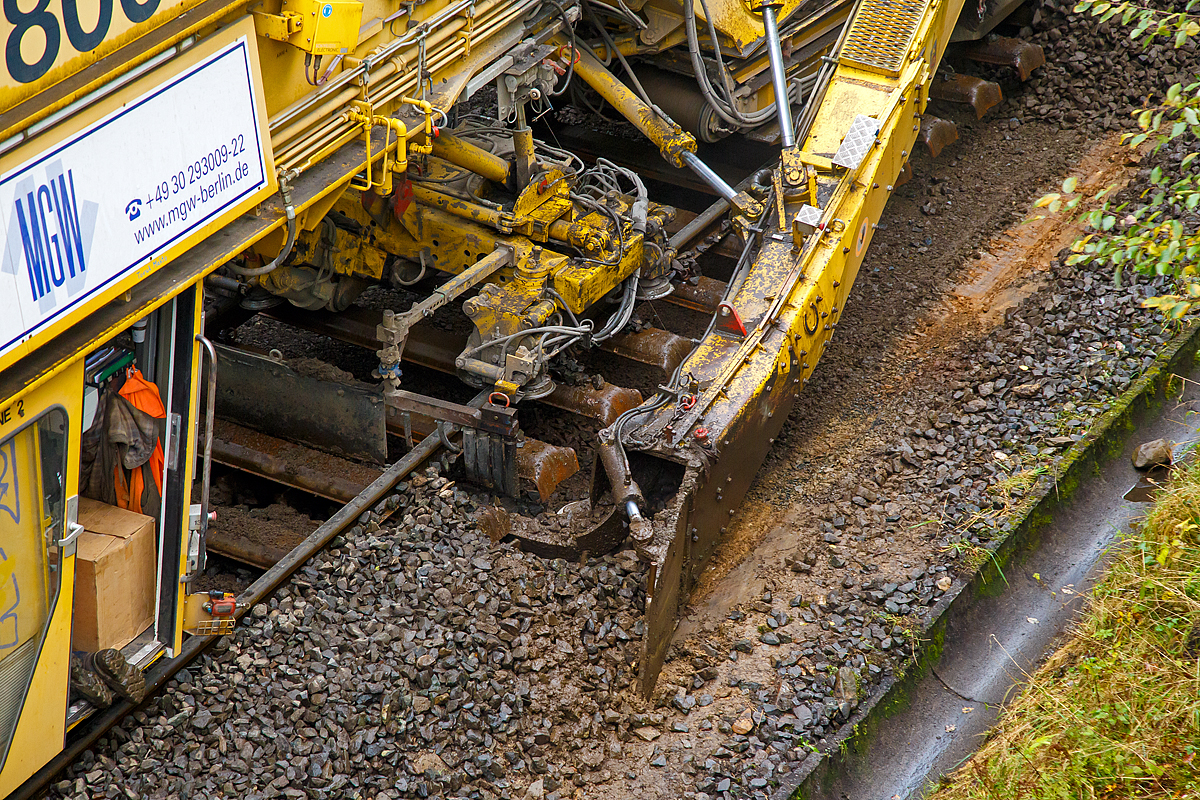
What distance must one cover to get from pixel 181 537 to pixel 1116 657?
160 inches

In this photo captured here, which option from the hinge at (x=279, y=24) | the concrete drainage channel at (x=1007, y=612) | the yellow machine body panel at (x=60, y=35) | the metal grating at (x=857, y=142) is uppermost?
the yellow machine body panel at (x=60, y=35)

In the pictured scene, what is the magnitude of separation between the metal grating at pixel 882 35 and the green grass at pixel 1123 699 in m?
3.01

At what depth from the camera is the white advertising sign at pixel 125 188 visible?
12.5 ft

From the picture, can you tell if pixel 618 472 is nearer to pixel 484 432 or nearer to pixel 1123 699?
pixel 484 432

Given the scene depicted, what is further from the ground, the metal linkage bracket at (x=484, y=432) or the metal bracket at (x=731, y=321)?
the metal bracket at (x=731, y=321)

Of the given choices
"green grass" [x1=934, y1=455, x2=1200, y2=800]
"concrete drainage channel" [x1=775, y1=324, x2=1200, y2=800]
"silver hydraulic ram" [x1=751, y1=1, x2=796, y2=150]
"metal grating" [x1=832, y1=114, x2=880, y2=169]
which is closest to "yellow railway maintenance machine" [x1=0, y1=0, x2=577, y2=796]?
"silver hydraulic ram" [x1=751, y1=1, x2=796, y2=150]

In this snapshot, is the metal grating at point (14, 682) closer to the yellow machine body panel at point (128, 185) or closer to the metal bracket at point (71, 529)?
the metal bracket at point (71, 529)

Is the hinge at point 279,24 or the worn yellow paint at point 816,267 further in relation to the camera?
the worn yellow paint at point 816,267

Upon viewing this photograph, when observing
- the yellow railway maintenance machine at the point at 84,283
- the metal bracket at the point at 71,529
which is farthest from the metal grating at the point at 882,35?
the metal bracket at the point at 71,529

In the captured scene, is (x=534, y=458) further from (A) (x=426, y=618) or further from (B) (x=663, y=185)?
(B) (x=663, y=185)

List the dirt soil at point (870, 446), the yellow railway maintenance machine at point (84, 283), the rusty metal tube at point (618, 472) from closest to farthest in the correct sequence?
the yellow railway maintenance machine at point (84, 283) → the dirt soil at point (870, 446) → the rusty metal tube at point (618, 472)

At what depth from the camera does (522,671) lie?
18.2 ft

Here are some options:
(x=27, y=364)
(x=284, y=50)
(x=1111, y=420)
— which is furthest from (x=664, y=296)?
(x=27, y=364)

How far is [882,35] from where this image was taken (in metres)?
7.61
